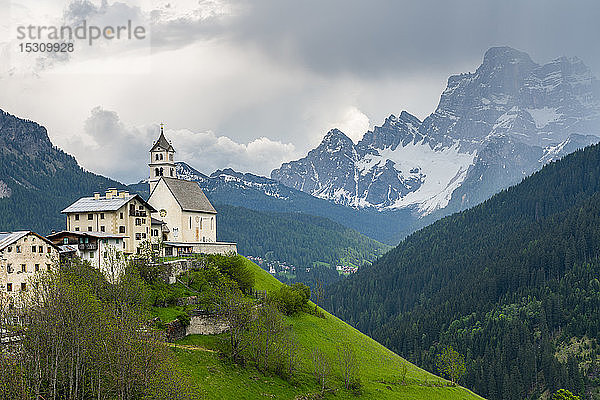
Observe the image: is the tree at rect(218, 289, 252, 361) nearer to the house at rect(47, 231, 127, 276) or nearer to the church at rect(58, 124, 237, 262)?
the house at rect(47, 231, 127, 276)

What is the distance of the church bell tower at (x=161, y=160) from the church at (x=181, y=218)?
2.65ft

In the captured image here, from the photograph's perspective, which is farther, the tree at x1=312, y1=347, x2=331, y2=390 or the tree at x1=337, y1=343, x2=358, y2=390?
the tree at x1=337, y1=343, x2=358, y2=390

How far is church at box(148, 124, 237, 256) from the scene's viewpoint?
13275 centimetres

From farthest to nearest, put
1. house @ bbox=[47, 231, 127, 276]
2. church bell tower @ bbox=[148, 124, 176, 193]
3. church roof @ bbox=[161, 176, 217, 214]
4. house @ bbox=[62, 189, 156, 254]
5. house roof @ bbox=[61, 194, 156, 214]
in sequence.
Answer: church bell tower @ bbox=[148, 124, 176, 193] < church roof @ bbox=[161, 176, 217, 214] < house roof @ bbox=[61, 194, 156, 214] < house @ bbox=[62, 189, 156, 254] < house @ bbox=[47, 231, 127, 276]

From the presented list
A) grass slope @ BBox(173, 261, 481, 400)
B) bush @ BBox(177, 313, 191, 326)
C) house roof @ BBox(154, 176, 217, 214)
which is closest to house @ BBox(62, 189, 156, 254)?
house roof @ BBox(154, 176, 217, 214)

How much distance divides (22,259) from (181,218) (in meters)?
50.2

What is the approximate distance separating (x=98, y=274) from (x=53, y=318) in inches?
925

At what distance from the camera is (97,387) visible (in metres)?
67.7

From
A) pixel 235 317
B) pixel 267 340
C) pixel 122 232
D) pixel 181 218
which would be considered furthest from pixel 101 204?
pixel 267 340

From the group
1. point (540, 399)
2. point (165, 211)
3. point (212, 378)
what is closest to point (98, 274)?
point (212, 378)

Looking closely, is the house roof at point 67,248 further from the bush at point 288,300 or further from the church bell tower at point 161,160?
the church bell tower at point 161,160

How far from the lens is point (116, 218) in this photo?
4518 inches

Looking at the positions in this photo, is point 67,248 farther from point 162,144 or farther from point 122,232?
point 162,144

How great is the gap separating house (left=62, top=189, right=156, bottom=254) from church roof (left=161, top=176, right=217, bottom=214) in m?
18.1
